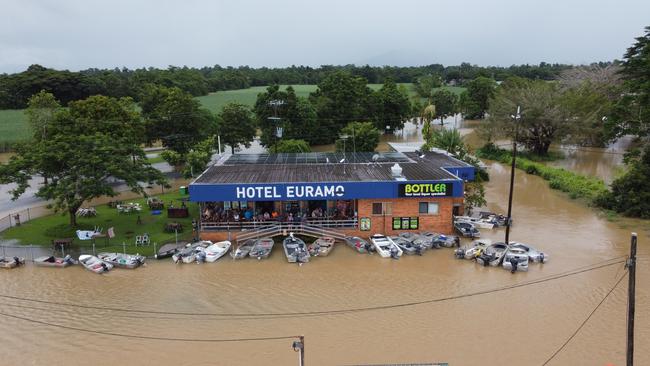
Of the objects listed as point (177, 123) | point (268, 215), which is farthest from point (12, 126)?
point (268, 215)

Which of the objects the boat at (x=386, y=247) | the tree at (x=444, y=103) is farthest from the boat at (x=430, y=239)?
the tree at (x=444, y=103)

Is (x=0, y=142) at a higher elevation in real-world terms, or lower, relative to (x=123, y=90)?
lower

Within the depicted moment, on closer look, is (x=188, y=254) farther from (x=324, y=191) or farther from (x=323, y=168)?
(x=323, y=168)

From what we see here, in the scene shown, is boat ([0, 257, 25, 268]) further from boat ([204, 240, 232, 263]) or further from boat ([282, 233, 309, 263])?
boat ([282, 233, 309, 263])

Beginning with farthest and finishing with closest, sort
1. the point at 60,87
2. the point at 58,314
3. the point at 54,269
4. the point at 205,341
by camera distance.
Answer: the point at 60,87
the point at 54,269
the point at 58,314
the point at 205,341

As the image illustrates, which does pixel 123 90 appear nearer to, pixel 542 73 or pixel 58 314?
pixel 58 314

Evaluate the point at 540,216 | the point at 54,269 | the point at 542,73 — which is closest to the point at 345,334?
the point at 54,269

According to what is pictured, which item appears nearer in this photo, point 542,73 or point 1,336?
point 1,336
